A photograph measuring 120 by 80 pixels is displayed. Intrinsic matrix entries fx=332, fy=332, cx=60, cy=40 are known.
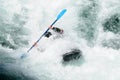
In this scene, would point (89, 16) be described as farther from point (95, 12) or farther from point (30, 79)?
point (30, 79)

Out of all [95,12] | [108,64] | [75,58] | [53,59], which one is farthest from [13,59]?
[95,12]

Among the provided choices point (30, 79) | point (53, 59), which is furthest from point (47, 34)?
point (30, 79)

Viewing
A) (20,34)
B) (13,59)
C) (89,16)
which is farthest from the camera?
(89,16)

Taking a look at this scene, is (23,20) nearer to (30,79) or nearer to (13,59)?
(13,59)

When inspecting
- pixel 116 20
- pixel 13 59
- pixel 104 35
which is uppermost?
pixel 116 20

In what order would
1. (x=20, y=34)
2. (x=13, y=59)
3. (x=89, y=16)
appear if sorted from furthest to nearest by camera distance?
(x=89, y=16), (x=20, y=34), (x=13, y=59)

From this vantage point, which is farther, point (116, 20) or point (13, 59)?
point (116, 20)

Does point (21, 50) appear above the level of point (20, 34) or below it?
below
